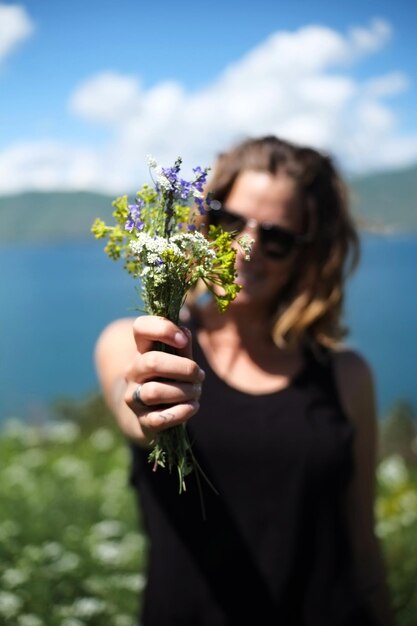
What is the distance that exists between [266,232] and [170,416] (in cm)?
110

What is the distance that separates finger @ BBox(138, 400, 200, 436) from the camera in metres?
1.18

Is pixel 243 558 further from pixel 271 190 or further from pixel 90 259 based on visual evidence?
pixel 90 259

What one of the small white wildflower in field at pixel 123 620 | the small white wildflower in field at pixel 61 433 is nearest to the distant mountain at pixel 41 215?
the small white wildflower in field at pixel 61 433

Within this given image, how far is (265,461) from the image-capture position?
2.12m

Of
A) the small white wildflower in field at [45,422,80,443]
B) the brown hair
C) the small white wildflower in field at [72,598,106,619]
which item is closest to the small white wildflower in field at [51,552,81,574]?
the small white wildflower in field at [72,598,106,619]

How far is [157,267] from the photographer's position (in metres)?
Result: 1.15

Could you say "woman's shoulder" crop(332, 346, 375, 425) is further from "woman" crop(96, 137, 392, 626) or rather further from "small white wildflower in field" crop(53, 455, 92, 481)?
"small white wildflower in field" crop(53, 455, 92, 481)

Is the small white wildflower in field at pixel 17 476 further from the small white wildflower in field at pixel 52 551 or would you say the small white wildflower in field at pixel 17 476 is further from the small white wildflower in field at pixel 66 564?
the small white wildflower in field at pixel 66 564

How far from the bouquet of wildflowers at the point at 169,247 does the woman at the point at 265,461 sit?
76 cm

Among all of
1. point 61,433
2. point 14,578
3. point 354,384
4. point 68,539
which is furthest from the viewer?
point 61,433

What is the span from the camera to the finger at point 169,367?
3.84 ft

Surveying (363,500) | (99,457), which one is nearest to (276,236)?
(363,500)

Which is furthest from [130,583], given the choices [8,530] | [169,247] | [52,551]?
[169,247]

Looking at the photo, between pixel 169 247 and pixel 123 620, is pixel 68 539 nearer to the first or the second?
pixel 123 620
